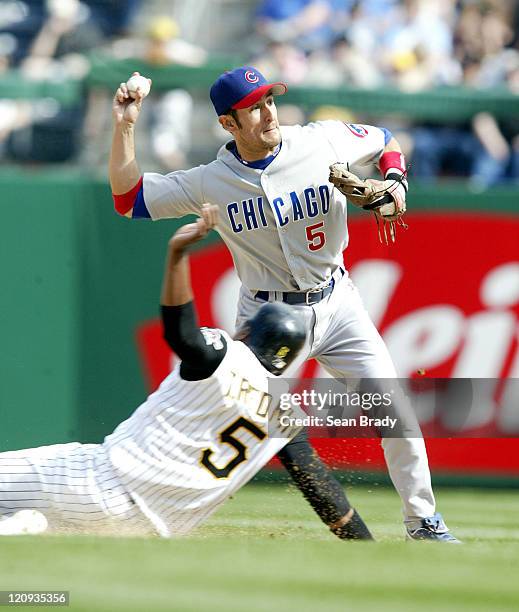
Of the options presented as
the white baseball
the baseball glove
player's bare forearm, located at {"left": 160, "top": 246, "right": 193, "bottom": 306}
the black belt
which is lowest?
the black belt

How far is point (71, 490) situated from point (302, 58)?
6547 mm

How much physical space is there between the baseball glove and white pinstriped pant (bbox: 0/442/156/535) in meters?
1.72

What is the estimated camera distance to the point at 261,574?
3914mm

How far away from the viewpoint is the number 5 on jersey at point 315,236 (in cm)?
590

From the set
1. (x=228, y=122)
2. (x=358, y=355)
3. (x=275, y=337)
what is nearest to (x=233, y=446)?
(x=275, y=337)

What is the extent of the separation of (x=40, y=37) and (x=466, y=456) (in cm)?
555

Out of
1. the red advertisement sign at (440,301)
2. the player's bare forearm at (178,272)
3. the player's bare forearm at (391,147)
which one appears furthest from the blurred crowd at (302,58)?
the player's bare forearm at (178,272)

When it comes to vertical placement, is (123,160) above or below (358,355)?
above

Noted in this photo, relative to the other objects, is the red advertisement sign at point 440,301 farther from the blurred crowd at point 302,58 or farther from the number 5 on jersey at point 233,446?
the number 5 on jersey at point 233,446

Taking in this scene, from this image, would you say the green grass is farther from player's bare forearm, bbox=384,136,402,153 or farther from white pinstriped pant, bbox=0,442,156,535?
player's bare forearm, bbox=384,136,402,153

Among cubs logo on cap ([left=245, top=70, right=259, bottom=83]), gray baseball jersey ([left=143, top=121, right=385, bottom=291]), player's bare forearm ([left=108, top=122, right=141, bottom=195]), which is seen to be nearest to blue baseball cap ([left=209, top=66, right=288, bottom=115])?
cubs logo on cap ([left=245, top=70, right=259, bottom=83])

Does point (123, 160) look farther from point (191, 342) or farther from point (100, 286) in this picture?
point (100, 286)

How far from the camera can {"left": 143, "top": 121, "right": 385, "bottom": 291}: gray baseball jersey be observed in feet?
19.2

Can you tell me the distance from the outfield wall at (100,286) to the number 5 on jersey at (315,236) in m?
2.57
